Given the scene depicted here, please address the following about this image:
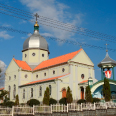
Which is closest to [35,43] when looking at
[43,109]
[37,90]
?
[37,90]

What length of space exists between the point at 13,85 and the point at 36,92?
902cm

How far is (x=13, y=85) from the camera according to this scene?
161 feet

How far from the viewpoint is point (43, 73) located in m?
46.3

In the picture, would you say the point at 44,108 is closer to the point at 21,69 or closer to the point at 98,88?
the point at 98,88

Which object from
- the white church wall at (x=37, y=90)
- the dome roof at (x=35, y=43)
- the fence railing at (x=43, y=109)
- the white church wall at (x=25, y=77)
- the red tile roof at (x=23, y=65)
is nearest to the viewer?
the fence railing at (x=43, y=109)

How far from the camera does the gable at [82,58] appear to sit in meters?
42.3

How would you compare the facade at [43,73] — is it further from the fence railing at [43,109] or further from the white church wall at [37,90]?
the fence railing at [43,109]

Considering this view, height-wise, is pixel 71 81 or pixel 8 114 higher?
pixel 71 81

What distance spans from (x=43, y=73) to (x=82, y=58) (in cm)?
943

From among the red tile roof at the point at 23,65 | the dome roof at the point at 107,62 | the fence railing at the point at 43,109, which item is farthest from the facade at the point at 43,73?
the fence railing at the point at 43,109

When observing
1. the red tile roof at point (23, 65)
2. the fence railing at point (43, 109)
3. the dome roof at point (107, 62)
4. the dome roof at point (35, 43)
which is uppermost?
the dome roof at point (35, 43)

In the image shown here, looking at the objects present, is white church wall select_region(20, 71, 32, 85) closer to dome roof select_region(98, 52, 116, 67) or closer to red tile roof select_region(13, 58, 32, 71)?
red tile roof select_region(13, 58, 32, 71)

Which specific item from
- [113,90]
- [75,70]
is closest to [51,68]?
[75,70]

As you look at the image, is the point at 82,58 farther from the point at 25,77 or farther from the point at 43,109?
the point at 43,109
